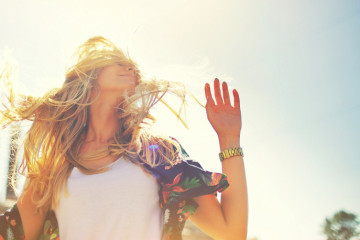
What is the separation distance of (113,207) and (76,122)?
0.99 meters

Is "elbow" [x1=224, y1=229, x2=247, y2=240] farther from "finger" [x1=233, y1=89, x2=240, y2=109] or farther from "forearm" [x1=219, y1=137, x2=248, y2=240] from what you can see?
"finger" [x1=233, y1=89, x2=240, y2=109]

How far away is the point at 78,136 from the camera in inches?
114

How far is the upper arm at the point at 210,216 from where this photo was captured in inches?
84.0

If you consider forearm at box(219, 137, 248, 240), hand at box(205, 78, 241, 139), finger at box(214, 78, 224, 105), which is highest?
finger at box(214, 78, 224, 105)

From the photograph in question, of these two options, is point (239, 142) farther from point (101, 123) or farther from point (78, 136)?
point (78, 136)

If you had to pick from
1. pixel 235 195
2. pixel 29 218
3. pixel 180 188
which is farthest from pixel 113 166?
pixel 235 195

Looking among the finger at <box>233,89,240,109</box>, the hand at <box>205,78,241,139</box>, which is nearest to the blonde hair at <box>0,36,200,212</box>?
the hand at <box>205,78,241,139</box>

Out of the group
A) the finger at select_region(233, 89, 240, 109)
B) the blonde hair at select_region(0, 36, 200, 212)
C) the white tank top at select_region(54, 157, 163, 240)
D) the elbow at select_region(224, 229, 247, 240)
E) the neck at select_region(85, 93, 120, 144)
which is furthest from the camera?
the neck at select_region(85, 93, 120, 144)

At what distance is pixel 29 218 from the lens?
8.18 feet

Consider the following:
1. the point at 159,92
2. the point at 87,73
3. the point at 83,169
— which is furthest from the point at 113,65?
the point at 83,169

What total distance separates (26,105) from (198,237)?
440 inches

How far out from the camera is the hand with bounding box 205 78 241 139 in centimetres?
225

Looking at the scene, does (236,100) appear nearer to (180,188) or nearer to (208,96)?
(208,96)

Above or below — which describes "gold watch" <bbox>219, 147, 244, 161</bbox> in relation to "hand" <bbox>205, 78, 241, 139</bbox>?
below
